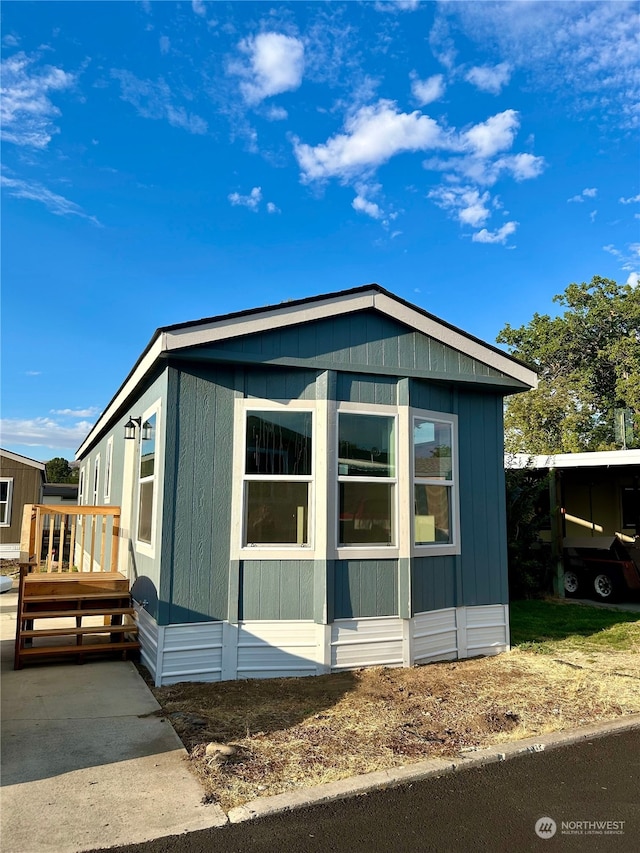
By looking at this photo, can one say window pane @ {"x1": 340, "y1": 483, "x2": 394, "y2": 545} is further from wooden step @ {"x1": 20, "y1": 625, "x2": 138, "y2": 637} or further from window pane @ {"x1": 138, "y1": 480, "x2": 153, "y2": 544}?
wooden step @ {"x1": 20, "y1": 625, "x2": 138, "y2": 637}

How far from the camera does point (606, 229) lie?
13469mm

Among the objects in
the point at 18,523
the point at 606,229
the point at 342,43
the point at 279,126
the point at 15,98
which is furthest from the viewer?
the point at 18,523

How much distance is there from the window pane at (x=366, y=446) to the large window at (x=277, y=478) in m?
0.34

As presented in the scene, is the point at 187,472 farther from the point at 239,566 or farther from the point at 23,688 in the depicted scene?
the point at 23,688

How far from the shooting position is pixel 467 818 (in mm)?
2846

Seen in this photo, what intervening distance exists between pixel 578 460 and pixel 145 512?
7.80 m

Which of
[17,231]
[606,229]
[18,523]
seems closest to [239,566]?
[17,231]

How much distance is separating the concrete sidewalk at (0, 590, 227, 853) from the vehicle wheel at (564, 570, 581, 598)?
9025 millimetres

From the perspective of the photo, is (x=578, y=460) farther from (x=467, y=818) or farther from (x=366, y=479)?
(x=467, y=818)

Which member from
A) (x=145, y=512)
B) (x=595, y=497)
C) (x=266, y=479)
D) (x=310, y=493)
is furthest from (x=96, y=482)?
(x=595, y=497)

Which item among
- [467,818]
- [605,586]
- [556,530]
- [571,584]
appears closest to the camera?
[467,818]

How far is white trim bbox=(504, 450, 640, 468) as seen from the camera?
973 centimetres

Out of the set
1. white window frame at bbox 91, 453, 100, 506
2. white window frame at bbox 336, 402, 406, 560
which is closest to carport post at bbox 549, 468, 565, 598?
white window frame at bbox 336, 402, 406, 560

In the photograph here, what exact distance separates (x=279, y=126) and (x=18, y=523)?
52.3ft
